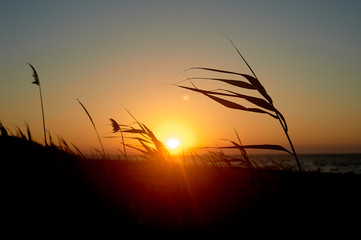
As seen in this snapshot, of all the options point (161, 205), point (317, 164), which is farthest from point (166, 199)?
point (317, 164)

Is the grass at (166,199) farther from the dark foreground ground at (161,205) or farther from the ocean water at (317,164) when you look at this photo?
the ocean water at (317,164)

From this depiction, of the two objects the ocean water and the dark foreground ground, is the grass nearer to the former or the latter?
the dark foreground ground

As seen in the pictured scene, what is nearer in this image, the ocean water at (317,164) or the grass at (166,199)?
the grass at (166,199)

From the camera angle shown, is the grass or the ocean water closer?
the grass

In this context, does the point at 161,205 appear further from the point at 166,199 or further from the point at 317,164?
the point at 317,164

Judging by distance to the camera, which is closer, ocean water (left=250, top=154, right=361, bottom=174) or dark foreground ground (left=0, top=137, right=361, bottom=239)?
dark foreground ground (left=0, top=137, right=361, bottom=239)

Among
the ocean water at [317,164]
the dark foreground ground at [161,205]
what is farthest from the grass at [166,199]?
the ocean water at [317,164]

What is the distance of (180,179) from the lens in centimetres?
238

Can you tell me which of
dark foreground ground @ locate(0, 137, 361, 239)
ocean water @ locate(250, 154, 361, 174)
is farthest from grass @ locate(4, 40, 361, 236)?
ocean water @ locate(250, 154, 361, 174)

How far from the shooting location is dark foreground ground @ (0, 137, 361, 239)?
1.59 meters

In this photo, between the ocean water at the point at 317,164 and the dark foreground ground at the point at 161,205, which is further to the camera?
the ocean water at the point at 317,164

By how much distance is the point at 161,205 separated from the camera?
7.17ft

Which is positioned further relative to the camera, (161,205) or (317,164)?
(317,164)

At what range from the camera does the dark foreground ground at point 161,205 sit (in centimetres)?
159
